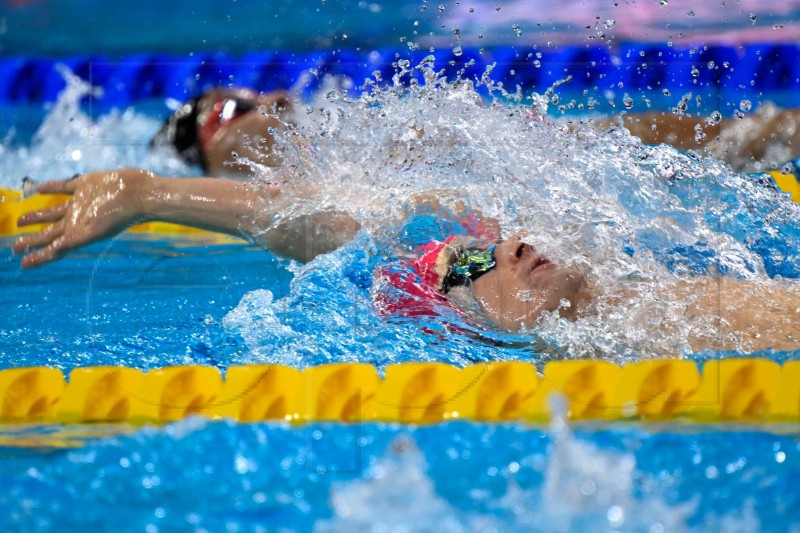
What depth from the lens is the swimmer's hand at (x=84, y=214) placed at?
1833mm

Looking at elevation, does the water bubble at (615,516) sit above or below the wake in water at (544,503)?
above

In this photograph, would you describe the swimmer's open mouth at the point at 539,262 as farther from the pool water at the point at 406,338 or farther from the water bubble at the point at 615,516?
the water bubble at the point at 615,516

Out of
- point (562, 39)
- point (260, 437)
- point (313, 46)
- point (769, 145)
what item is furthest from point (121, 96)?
point (260, 437)

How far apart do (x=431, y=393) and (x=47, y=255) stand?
34.6 inches

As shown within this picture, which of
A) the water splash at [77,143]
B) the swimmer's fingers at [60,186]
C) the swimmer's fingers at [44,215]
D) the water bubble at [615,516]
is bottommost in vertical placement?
the water splash at [77,143]

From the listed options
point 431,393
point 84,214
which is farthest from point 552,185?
point 84,214

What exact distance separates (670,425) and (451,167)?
3.32 ft

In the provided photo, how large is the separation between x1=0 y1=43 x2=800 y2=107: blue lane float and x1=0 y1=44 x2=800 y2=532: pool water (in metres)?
2.01

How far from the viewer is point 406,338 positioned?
1.87 m

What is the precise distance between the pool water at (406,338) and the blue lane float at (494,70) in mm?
2011

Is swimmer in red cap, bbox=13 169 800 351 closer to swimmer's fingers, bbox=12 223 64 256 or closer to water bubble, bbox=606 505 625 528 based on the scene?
swimmer's fingers, bbox=12 223 64 256

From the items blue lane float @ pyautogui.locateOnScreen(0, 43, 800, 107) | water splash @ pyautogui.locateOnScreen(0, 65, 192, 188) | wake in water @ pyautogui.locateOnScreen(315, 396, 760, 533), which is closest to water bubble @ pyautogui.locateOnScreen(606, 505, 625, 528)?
wake in water @ pyautogui.locateOnScreen(315, 396, 760, 533)

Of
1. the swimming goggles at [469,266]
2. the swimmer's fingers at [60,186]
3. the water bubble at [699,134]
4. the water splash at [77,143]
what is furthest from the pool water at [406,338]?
the water splash at [77,143]

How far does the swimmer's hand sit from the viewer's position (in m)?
1.83
